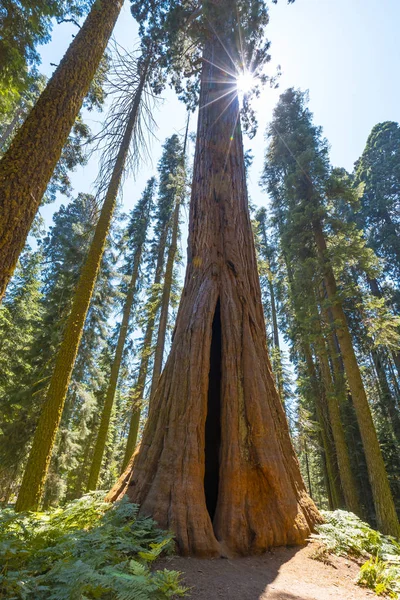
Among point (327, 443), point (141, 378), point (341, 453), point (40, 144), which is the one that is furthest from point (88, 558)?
point (327, 443)

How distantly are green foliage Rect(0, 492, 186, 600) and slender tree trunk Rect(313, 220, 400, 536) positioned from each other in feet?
26.1

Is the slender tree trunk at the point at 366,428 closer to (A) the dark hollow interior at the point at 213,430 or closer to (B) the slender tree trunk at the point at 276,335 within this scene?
(B) the slender tree trunk at the point at 276,335

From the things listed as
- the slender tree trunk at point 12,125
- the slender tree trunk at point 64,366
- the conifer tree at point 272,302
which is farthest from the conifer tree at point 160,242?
the slender tree trunk at point 12,125

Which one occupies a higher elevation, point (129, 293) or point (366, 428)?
point (129, 293)

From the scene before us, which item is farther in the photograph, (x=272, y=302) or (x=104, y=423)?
(x=272, y=302)

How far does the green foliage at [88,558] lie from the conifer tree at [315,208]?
8005mm

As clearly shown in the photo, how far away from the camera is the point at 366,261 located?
10.3m

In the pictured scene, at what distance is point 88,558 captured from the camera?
2170 millimetres

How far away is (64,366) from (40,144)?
4136 millimetres

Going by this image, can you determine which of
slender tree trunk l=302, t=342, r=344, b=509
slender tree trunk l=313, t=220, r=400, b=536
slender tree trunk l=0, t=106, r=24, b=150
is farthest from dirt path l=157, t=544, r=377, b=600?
slender tree trunk l=0, t=106, r=24, b=150

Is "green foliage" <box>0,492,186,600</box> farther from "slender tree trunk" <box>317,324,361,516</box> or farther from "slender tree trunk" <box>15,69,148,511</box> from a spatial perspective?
"slender tree trunk" <box>317,324,361,516</box>

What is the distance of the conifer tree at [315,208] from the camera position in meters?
8.20

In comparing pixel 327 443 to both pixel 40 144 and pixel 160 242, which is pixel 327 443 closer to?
pixel 160 242

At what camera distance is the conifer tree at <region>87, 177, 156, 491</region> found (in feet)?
34.6
